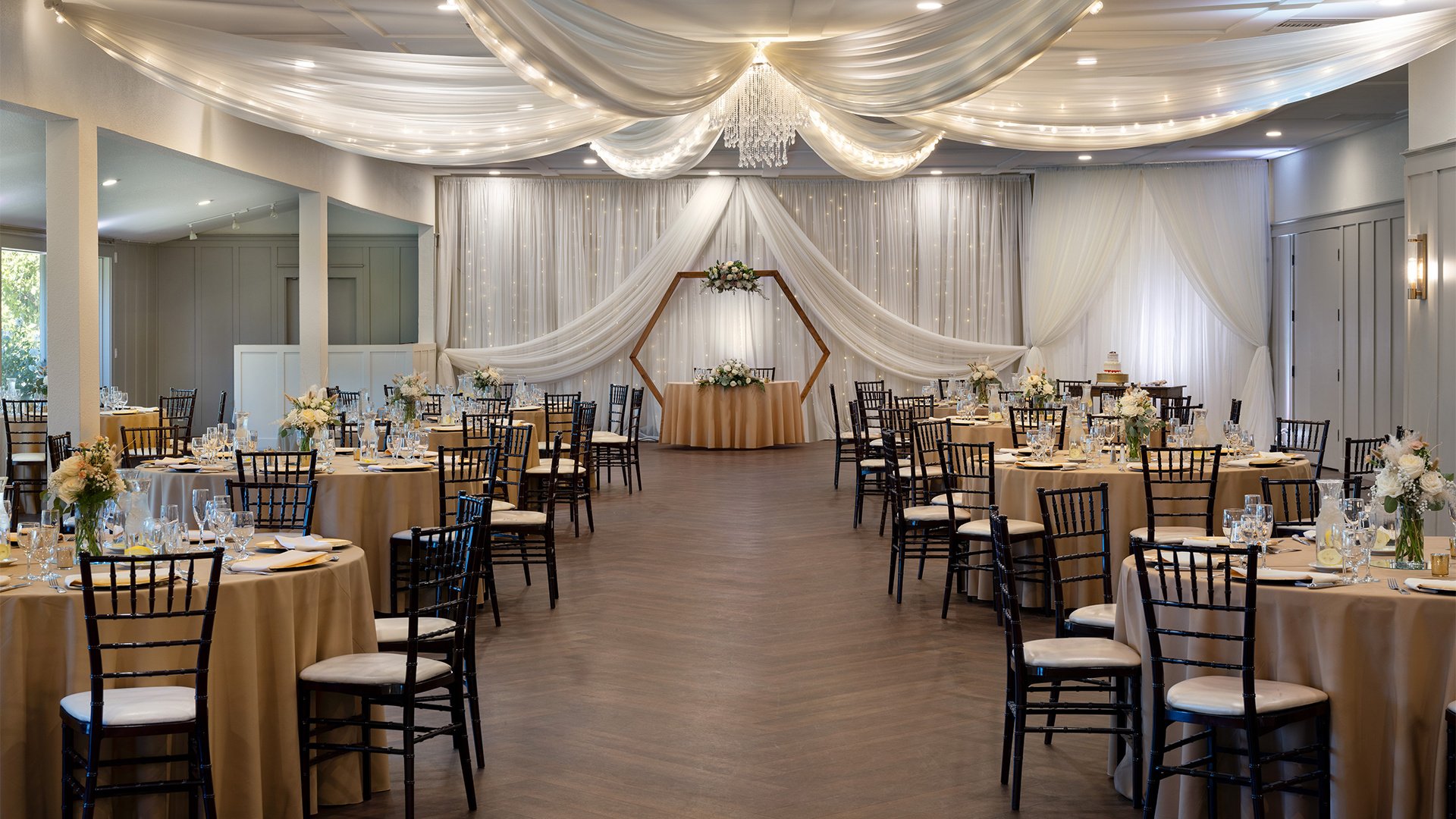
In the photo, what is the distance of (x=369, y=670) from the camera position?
3.82 m

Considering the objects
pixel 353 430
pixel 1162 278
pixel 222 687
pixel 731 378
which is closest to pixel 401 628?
pixel 222 687

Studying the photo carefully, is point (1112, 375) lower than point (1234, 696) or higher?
higher

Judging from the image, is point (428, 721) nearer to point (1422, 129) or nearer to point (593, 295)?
point (1422, 129)

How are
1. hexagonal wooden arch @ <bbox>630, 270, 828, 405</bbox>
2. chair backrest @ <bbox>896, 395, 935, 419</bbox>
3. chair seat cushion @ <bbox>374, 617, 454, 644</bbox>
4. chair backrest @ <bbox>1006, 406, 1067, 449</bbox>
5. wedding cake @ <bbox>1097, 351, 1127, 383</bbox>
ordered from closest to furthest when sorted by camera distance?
chair seat cushion @ <bbox>374, 617, 454, 644</bbox> < chair backrest @ <bbox>1006, 406, 1067, 449</bbox> < chair backrest @ <bbox>896, 395, 935, 419</bbox> < wedding cake @ <bbox>1097, 351, 1127, 383</bbox> < hexagonal wooden arch @ <bbox>630, 270, 828, 405</bbox>

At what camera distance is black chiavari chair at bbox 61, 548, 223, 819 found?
329 cm

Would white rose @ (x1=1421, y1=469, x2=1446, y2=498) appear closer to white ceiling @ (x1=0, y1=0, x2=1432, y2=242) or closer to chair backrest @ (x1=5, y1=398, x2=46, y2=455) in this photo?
white ceiling @ (x1=0, y1=0, x2=1432, y2=242)

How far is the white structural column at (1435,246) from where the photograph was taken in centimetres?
848

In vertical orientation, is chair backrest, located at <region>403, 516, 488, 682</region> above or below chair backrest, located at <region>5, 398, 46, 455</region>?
below

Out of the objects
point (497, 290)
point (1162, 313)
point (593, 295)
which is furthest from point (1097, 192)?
point (497, 290)

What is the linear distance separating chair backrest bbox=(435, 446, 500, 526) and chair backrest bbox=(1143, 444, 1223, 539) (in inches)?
135

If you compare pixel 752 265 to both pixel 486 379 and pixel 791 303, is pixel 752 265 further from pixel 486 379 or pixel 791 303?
pixel 486 379

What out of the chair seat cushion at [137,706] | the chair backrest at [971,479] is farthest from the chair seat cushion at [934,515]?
the chair seat cushion at [137,706]

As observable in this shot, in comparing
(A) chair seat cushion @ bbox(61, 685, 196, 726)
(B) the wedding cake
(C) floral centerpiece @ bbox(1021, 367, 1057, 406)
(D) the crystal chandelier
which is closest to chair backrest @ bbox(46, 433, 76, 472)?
(A) chair seat cushion @ bbox(61, 685, 196, 726)

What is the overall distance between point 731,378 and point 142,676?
12049 mm
